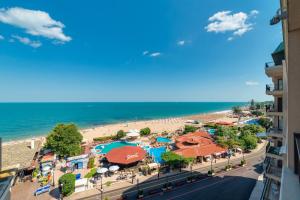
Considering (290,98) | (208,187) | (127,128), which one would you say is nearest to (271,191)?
(208,187)

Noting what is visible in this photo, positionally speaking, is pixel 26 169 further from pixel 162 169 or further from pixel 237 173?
pixel 237 173

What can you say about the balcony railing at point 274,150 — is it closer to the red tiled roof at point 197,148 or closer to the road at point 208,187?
the road at point 208,187

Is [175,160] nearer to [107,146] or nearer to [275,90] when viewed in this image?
[275,90]

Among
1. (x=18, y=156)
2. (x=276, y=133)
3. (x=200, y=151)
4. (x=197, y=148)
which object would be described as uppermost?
(x=276, y=133)

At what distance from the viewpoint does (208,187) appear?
23.6 meters

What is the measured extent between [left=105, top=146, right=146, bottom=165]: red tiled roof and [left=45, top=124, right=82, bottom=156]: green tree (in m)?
7.07

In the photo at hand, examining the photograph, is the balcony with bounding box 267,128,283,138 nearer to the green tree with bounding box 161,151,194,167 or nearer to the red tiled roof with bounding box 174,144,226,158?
the green tree with bounding box 161,151,194,167

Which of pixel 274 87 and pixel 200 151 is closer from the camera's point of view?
pixel 274 87

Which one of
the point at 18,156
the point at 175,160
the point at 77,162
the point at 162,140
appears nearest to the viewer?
the point at 18,156

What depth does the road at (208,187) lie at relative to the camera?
2161 cm

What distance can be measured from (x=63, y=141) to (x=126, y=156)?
41.8ft

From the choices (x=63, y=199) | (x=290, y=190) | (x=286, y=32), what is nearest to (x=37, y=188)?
(x=63, y=199)

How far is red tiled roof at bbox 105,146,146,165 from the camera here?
3095cm

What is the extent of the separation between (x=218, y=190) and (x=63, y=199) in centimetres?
2029
